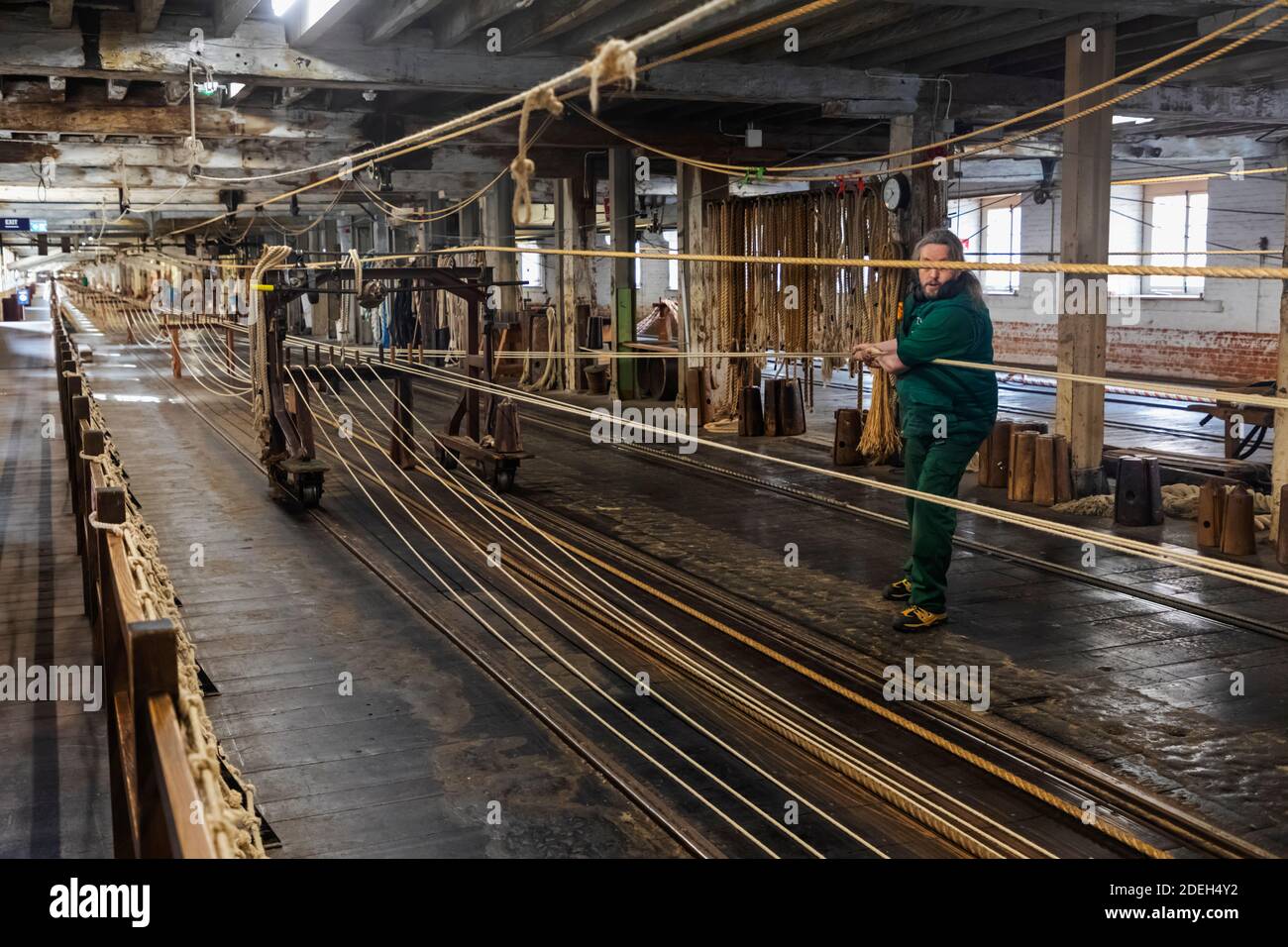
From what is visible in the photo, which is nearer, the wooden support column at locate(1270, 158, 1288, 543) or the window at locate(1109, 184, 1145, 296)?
the wooden support column at locate(1270, 158, 1288, 543)

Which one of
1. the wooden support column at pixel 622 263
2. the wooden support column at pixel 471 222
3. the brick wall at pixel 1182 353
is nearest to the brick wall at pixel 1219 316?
the brick wall at pixel 1182 353

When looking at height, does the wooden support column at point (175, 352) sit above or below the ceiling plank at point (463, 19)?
below

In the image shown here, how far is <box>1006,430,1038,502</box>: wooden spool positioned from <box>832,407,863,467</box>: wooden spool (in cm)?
187

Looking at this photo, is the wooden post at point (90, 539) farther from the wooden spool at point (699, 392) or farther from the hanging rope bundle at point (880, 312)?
the wooden spool at point (699, 392)

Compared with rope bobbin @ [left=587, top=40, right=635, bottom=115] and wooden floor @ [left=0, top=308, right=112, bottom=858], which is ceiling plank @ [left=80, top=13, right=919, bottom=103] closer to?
wooden floor @ [left=0, top=308, right=112, bottom=858]

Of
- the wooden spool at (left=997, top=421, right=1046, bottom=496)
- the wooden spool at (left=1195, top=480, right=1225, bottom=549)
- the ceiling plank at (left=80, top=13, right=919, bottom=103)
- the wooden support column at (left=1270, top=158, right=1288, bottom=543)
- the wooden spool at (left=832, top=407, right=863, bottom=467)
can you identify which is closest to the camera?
the wooden spool at (left=1195, top=480, right=1225, bottom=549)

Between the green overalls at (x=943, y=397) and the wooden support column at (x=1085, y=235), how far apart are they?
3.78 m

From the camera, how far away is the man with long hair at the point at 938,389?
245 inches

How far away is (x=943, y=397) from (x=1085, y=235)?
4.42 meters

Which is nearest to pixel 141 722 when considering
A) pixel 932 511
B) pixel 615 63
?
pixel 615 63

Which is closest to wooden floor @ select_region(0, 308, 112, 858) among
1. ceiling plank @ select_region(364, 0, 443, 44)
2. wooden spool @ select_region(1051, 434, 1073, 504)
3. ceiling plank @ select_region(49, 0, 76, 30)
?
ceiling plank @ select_region(49, 0, 76, 30)

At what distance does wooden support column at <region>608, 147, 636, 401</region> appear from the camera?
669 inches
